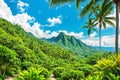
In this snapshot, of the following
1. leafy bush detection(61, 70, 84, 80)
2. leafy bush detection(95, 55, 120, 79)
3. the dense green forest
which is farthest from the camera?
leafy bush detection(61, 70, 84, 80)

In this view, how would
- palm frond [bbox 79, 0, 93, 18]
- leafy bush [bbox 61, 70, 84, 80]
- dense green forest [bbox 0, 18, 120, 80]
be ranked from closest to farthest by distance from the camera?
dense green forest [bbox 0, 18, 120, 80], palm frond [bbox 79, 0, 93, 18], leafy bush [bbox 61, 70, 84, 80]

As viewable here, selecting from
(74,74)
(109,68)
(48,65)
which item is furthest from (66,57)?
(109,68)

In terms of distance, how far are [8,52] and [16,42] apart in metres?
29.7

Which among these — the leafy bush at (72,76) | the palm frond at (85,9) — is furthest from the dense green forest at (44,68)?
the palm frond at (85,9)

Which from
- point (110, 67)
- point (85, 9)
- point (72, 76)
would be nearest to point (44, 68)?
point (72, 76)

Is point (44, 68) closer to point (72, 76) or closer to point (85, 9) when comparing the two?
point (72, 76)

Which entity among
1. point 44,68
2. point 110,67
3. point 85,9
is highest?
point 85,9

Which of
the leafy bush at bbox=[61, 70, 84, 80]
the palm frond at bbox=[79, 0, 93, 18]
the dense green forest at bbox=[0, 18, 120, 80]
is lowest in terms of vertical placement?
the leafy bush at bbox=[61, 70, 84, 80]

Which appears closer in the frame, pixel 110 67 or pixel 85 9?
pixel 110 67

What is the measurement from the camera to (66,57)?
11481 centimetres

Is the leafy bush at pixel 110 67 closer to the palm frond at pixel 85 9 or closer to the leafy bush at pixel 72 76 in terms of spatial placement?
the palm frond at pixel 85 9

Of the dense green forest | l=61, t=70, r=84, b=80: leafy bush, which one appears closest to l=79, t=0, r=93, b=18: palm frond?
the dense green forest

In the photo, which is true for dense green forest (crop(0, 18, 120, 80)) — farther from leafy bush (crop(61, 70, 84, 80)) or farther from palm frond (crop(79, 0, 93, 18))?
palm frond (crop(79, 0, 93, 18))

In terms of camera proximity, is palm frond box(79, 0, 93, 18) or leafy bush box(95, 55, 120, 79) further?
palm frond box(79, 0, 93, 18)
